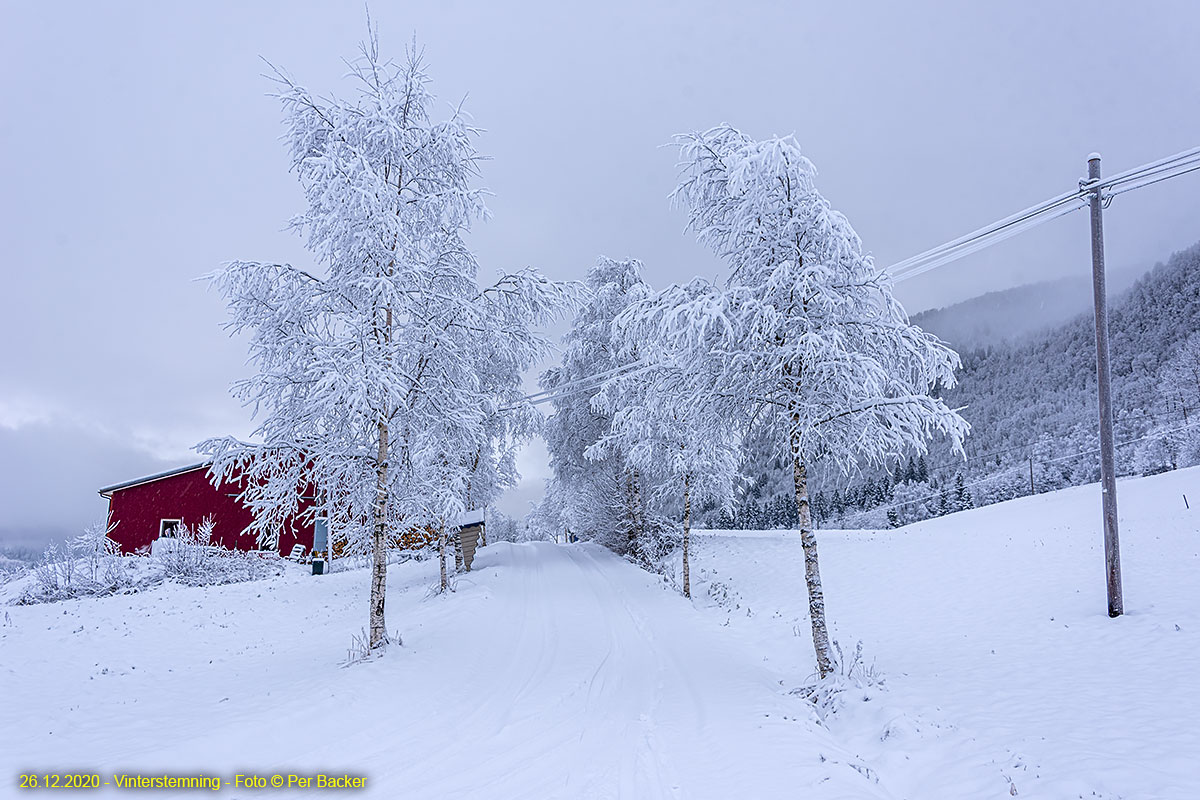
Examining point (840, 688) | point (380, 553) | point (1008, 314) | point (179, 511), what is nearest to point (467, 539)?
point (380, 553)

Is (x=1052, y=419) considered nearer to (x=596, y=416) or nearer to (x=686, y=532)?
(x=596, y=416)

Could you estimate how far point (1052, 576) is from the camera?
13469 millimetres

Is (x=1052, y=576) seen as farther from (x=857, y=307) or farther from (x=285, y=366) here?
(x=285, y=366)

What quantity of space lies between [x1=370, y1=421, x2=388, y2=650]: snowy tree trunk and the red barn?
18.9 metres

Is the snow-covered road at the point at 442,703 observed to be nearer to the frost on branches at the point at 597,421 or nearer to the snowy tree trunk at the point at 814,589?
the snowy tree trunk at the point at 814,589

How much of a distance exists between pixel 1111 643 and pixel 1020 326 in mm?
90985

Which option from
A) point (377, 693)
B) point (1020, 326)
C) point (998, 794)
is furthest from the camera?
point (1020, 326)

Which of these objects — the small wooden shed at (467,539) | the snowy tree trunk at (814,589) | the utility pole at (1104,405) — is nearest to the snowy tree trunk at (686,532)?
the small wooden shed at (467,539)

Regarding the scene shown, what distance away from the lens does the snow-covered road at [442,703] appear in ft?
17.9

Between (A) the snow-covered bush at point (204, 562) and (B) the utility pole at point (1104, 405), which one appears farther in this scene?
(A) the snow-covered bush at point (204, 562)

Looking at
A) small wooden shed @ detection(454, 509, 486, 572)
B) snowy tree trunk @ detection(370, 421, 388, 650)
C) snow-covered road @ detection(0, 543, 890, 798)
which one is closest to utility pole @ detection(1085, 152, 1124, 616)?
snow-covered road @ detection(0, 543, 890, 798)

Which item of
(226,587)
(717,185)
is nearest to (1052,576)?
(717,185)

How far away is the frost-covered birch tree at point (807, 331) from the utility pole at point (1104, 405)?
3900mm

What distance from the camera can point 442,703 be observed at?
7.59 m
